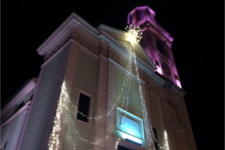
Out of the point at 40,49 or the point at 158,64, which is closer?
the point at 40,49

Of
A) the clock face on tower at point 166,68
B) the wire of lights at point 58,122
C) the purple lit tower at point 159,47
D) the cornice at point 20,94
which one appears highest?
the purple lit tower at point 159,47

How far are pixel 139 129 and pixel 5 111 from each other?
11.9 m

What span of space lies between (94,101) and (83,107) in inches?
26.4

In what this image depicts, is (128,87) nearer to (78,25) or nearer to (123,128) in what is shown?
(123,128)

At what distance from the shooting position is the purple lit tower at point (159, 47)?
17.8 meters

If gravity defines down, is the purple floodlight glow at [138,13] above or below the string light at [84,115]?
above

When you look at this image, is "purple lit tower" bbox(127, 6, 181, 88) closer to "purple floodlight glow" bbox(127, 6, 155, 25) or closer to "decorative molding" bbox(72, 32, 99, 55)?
"purple floodlight glow" bbox(127, 6, 155, 25)

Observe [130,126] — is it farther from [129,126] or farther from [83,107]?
[83,107]

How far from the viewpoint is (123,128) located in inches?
359

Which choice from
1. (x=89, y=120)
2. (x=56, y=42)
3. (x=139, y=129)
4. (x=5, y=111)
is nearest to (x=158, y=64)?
(x=139, y=129)

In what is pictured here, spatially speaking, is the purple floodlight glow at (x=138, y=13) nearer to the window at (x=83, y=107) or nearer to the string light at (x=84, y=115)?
the string light at (x=84, y=115)

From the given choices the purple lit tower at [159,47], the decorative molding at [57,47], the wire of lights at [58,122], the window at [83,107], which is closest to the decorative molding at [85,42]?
the decorative molding at [57,47]

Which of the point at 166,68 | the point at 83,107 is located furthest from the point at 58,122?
the point at 166,68

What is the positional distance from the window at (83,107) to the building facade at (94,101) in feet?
0.14
